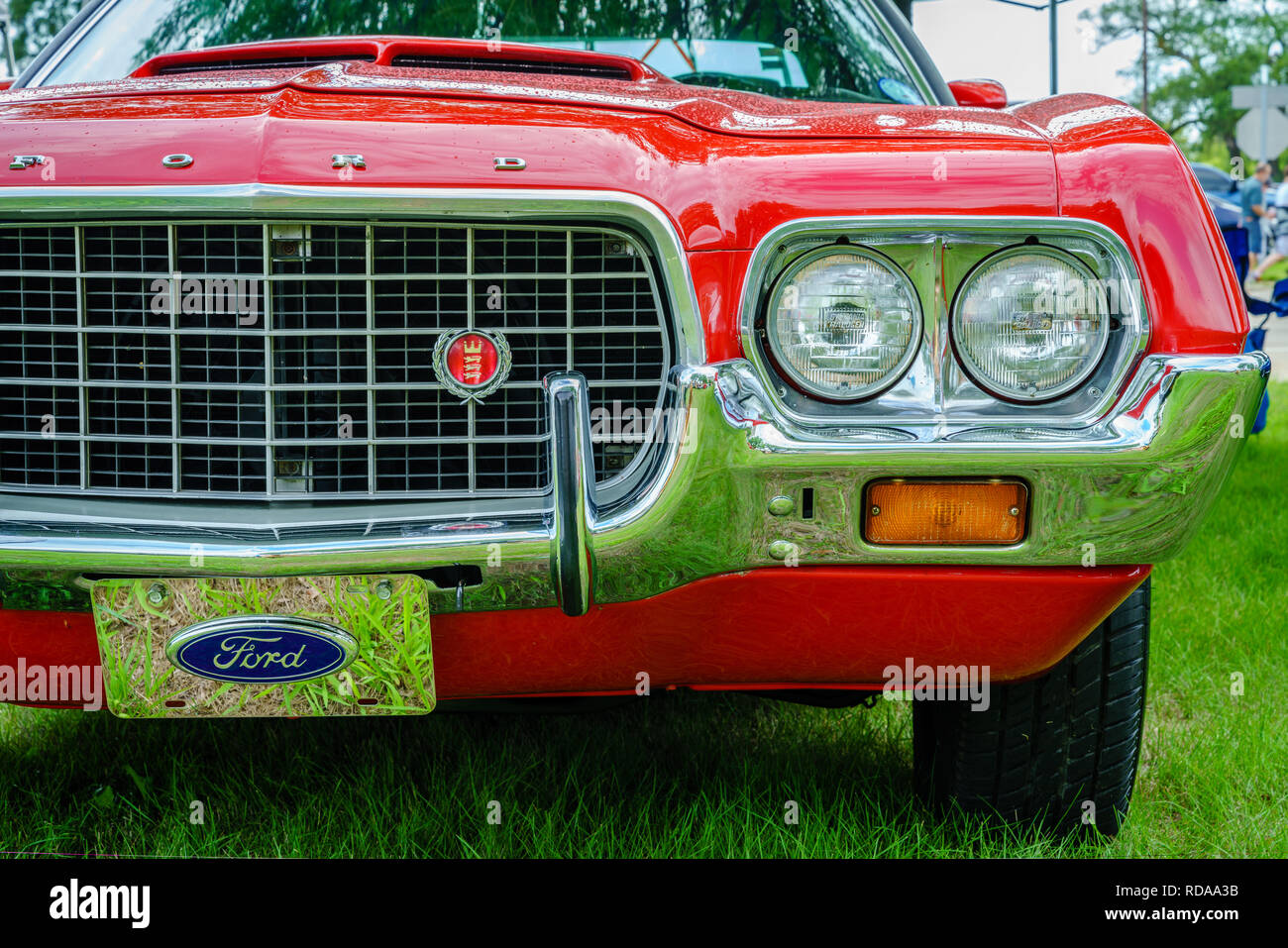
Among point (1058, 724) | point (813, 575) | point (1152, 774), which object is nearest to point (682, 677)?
point (813, 575)

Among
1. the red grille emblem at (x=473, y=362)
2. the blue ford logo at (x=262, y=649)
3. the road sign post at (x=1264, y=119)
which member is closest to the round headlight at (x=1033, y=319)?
the red grille emblem at (x=473, y=362)

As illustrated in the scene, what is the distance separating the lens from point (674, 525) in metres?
1.50

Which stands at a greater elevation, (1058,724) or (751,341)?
(751,341)

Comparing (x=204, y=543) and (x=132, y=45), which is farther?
(x=132, y=45)

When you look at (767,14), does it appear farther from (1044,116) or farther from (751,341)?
(751,341)

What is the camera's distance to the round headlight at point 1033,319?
1.55 metres

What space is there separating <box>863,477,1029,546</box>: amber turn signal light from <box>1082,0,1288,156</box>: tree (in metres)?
52.6

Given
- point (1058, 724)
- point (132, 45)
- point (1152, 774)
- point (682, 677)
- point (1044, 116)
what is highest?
point (132, 45)

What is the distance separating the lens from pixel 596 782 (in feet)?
7.30

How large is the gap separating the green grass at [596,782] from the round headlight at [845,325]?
851 millimetres

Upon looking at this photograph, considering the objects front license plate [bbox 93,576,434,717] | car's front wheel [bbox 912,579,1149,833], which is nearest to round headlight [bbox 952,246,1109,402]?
car's front wheel [bbox 912,579,1149,833]

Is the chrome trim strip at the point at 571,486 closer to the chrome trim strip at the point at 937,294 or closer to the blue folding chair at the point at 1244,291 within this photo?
the chrome trim strip at the point at 937,294

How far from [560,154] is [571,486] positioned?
1.47 feet
